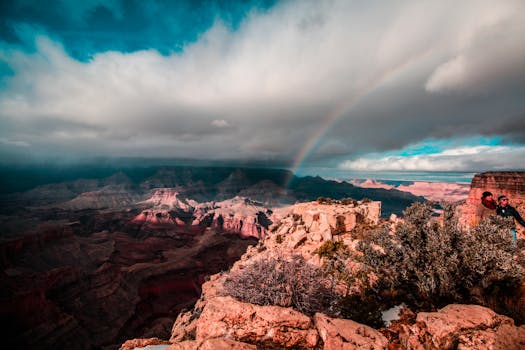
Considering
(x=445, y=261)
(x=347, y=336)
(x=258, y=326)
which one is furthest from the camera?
(x=445, y=261)

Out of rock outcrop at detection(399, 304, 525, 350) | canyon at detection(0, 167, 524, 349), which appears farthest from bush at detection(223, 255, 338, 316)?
rock outcrop at detection(399, 304, 525, 350)

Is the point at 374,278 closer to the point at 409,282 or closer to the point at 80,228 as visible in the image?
the point at 409,282

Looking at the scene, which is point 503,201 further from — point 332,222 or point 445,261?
point 332,222

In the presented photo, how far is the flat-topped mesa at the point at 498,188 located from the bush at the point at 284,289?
562 inches

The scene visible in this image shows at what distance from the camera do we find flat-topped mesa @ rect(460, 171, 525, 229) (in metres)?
17.5

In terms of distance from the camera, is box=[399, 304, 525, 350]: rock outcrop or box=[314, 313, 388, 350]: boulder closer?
box=[399, 304, 525, 350]: rock outcrop

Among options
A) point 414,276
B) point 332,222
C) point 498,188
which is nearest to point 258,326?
point 414,276

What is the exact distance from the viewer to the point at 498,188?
19.3 meters

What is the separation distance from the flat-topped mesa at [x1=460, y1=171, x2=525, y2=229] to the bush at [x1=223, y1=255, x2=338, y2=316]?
14.3m

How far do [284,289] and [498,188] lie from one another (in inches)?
899

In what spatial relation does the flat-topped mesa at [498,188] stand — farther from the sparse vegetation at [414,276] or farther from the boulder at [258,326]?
the boulder at [258,326]

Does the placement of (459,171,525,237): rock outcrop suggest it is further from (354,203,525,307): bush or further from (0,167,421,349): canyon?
(0,167,421,349): canyon

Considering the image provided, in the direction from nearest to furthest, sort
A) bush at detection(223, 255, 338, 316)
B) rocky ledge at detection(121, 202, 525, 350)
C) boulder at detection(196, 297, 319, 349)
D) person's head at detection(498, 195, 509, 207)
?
rocky ledge at detection(121, 202, 525, 350) → boulder at detection(196, 297, 319, 349) → bush at detection(223, 255, 338, 316) → person's head at detection(498, 195, 509, 207)

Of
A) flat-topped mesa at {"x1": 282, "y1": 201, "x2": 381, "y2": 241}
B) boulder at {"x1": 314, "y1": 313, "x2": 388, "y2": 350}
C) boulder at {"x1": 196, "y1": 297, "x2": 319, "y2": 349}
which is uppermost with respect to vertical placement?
boulder at {"x1": 314, "y1": 313, "x2": 388, "y2": 350}
